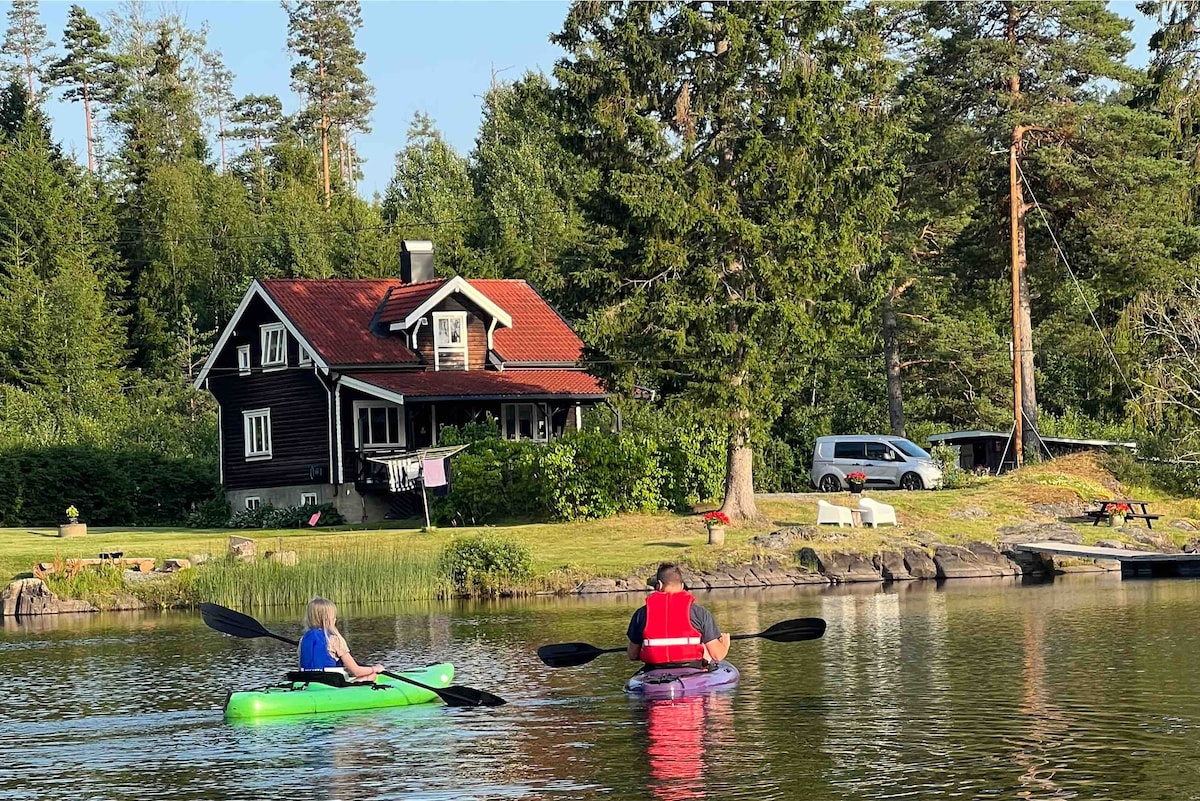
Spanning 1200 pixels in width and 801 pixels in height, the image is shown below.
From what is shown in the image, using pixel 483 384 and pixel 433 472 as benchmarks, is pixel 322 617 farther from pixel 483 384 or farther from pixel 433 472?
pixel 483 384

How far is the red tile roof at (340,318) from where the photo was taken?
55.3 metres

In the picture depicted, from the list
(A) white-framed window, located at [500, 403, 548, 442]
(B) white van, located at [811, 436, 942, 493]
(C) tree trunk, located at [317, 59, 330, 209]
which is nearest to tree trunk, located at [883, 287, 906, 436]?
(B) white van, located at [811, 436, 942, 493]

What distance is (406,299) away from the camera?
57844 millimetres

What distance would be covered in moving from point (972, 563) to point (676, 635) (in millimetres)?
20433

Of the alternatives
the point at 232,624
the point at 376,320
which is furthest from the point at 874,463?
the point at 232,624

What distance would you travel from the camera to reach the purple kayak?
68.9 ft

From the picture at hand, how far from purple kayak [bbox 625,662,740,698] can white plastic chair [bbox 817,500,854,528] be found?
68.9 feet

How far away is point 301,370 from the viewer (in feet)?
184

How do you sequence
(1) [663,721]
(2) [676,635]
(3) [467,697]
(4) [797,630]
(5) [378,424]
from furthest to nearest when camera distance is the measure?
(5) [378,424] < (4) [797,630] < (2) [676,635] < (3) [467,697] < (1) [663,721]

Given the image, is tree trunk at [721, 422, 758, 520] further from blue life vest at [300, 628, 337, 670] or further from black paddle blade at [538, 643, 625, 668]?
blue life vest at [300, 628, 337, 670]

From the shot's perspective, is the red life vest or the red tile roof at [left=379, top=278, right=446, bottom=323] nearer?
the red life vest

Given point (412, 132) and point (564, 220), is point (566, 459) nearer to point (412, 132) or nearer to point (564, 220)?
point (564, 220)

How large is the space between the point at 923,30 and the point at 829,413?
15.3 metres

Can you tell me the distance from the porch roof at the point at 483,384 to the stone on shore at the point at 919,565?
1503 centimetres
